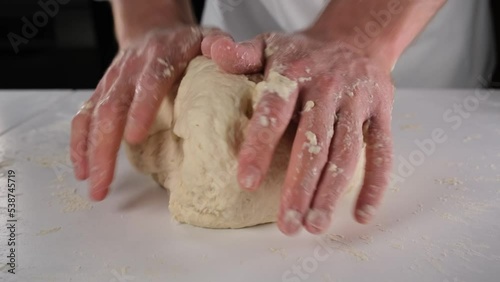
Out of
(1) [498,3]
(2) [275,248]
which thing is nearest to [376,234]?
(2) [275,248]

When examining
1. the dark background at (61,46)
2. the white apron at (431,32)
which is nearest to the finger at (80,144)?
the white apron at (431,32)

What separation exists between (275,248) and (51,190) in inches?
17.4

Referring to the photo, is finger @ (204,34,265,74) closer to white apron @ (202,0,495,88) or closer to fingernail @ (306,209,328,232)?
fingernail @ (306,209,328,232)

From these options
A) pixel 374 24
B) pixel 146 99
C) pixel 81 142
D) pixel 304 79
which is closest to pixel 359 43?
pixel 374 24

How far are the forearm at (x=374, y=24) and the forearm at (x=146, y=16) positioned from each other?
0.30 m

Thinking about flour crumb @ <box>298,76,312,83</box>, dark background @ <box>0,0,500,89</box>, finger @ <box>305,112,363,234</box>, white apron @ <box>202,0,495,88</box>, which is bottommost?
dark background @ <box>0,0,500,89</box>

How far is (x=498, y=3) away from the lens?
63.2 inches

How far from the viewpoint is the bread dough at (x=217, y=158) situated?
0.81 meters

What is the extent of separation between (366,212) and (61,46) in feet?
5.87

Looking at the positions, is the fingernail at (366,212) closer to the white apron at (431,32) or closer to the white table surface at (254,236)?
the white table surface at (254,236)

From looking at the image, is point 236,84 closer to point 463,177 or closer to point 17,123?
point 463,177

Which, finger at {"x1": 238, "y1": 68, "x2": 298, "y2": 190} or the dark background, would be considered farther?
the dark background

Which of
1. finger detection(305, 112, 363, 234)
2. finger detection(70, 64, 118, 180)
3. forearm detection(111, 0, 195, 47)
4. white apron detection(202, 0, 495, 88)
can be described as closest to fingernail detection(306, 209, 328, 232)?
finger detection(305, 112, 363, 234)

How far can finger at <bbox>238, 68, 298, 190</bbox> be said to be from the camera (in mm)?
744
